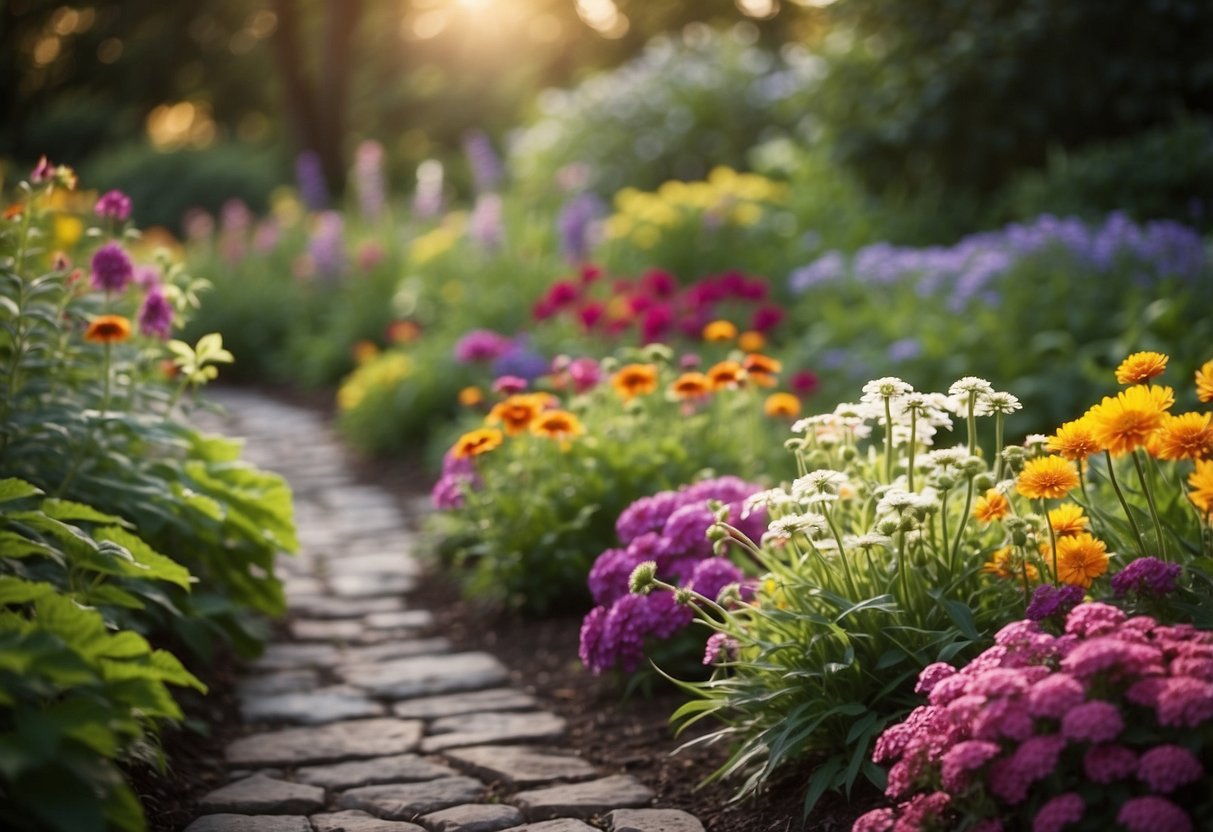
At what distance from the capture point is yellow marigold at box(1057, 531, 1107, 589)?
2.46m

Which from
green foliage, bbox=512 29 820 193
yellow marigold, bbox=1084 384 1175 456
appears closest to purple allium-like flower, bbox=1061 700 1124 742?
yellow marigold, bbox=1084 384 1175 456

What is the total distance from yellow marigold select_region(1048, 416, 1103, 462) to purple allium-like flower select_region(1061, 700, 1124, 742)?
23.1 inches

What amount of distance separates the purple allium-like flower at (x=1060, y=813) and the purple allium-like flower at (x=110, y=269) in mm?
2770

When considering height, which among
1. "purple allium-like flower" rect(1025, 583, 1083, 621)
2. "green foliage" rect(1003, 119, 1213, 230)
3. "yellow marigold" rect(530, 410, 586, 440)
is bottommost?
"purple allium-like flower" rect(1025, 583, 1083, 621)

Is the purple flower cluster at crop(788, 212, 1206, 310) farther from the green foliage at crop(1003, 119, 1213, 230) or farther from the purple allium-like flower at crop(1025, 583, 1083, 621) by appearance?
the purple allium-like flower at crop(1025, 583, 1083, 621)

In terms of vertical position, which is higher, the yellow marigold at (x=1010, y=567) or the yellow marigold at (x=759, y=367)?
the yellow marigold at (x=759, y=367)

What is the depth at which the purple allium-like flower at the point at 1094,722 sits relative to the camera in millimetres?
1914

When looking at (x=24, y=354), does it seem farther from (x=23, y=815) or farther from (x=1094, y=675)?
(x=1094, y=675)

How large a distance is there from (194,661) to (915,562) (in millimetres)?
2130

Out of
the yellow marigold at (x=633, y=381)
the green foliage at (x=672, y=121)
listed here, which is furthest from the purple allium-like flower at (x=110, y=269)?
the green foliage at (x=672, y=121)

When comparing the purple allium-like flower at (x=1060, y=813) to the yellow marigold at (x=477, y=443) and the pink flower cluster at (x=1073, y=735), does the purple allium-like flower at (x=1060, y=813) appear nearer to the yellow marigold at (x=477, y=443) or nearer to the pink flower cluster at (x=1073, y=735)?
the pink flower cluster at (x=1073, y=735)

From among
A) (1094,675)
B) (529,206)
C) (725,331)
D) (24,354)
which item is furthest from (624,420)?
(529,206)

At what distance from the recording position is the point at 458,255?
866 cm

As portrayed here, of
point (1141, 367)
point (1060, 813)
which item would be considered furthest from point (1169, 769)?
point (1141, 367)
